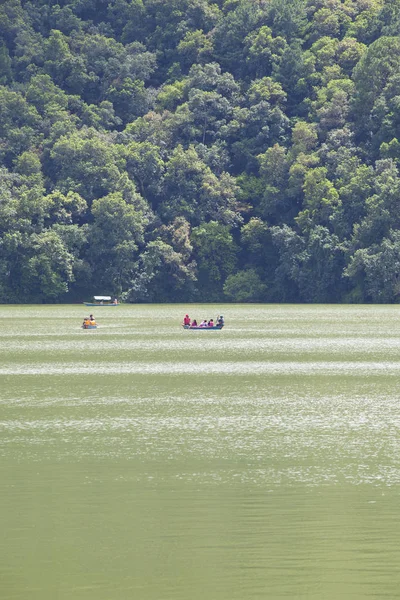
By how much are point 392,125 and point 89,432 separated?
86.8 m

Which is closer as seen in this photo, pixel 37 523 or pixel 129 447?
pixel 37 523

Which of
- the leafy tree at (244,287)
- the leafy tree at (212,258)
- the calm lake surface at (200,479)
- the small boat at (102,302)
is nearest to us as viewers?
the calm lake surface at (200,479)

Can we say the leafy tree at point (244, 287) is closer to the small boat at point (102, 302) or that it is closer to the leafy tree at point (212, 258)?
the leafy tree at point (212, 258)

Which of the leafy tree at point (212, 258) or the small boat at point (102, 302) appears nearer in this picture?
the small boat at point (102, 302)

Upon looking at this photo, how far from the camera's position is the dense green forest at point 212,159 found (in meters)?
101

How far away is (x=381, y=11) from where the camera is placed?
122 m

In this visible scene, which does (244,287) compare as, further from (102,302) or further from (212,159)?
(212,159)

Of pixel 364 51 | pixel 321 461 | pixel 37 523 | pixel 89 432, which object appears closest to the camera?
pixel 37 523

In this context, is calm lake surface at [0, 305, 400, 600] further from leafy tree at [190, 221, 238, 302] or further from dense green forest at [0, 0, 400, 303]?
leafy tree at [190, 221, 238, 302]

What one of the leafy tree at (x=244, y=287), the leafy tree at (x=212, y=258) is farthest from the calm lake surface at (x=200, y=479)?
the leafy tree at (x=212, y=258)

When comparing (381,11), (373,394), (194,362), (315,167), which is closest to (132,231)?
(315,167)

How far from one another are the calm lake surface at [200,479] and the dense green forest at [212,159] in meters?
58.6

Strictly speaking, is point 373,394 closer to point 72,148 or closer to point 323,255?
Result: point 323,255

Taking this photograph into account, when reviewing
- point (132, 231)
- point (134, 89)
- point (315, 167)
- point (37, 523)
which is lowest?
point (37, 523)
